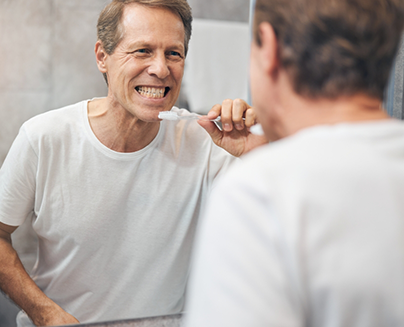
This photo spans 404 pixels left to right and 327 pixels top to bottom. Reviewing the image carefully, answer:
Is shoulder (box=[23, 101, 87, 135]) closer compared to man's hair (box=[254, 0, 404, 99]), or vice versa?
man's hair (box=[254, 0, 404, 99])

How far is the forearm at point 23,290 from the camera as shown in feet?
2.64

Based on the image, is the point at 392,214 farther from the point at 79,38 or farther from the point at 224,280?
the point at 79,38

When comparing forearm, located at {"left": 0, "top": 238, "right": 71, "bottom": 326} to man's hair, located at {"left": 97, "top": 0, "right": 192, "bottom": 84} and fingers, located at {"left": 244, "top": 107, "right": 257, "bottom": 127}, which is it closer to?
man's hair, located at {"left": 97, "top": 0, "right": 192, "bottom": 84}

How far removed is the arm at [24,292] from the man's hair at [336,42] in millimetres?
671

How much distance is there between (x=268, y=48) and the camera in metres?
0.46

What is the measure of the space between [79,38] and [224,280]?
0.62m

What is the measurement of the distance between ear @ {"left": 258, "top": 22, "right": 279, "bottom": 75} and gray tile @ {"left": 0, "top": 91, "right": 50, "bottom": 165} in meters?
0.50

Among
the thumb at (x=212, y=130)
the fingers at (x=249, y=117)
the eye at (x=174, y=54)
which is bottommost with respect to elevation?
Result: the thumb at (x=212, y=130)

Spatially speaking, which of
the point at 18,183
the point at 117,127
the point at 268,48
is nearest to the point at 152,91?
the point at 117,127

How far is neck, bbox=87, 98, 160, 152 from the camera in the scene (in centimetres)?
84

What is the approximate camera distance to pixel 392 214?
372mm

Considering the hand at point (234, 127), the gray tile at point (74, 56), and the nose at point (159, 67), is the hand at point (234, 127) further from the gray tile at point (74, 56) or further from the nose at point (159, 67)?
the gray tile at point (74, 56)

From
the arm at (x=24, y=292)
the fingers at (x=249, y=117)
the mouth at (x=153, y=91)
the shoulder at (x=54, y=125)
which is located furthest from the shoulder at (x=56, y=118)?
the fingers at (x=249, y=117)

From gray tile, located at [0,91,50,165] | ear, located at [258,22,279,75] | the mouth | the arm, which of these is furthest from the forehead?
the arm
